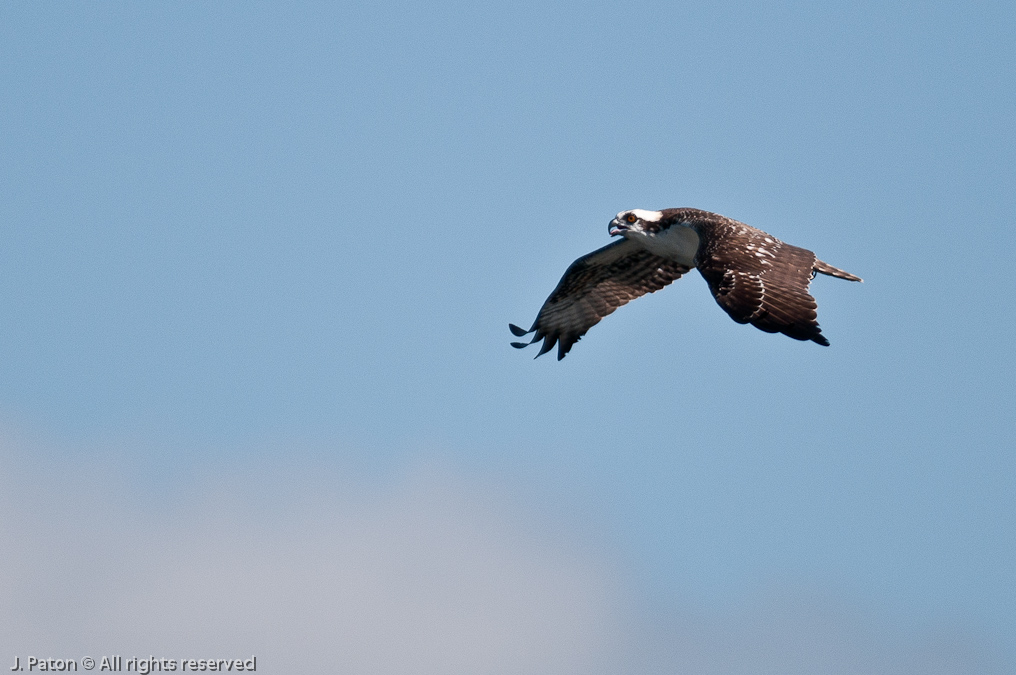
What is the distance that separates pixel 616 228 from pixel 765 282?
167 inches

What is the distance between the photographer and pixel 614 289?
2453 cm

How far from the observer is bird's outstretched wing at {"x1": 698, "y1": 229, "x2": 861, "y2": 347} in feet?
58.7

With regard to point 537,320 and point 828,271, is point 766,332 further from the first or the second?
point 537,320

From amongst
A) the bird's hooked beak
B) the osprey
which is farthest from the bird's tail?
the bird's hooked beak

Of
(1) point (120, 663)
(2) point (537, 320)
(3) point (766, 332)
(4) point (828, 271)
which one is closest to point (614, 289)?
(2) point (537, 320)

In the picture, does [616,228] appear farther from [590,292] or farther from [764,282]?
[764,282]

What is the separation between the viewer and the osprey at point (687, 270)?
18.2 metres

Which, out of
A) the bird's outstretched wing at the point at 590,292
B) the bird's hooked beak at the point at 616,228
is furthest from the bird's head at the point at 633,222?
the bird's outstretched wing at the point at 590,292

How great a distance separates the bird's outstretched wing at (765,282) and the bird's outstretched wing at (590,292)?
3775 millimetres

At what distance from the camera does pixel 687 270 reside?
24219 mm

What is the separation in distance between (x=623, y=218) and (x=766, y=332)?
5364 millimetres

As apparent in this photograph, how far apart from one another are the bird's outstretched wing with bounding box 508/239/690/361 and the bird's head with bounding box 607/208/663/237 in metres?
1.49

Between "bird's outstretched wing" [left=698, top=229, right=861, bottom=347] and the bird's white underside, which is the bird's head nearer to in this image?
the bird's white underside

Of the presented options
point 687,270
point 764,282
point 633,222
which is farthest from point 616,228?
point 764,282
